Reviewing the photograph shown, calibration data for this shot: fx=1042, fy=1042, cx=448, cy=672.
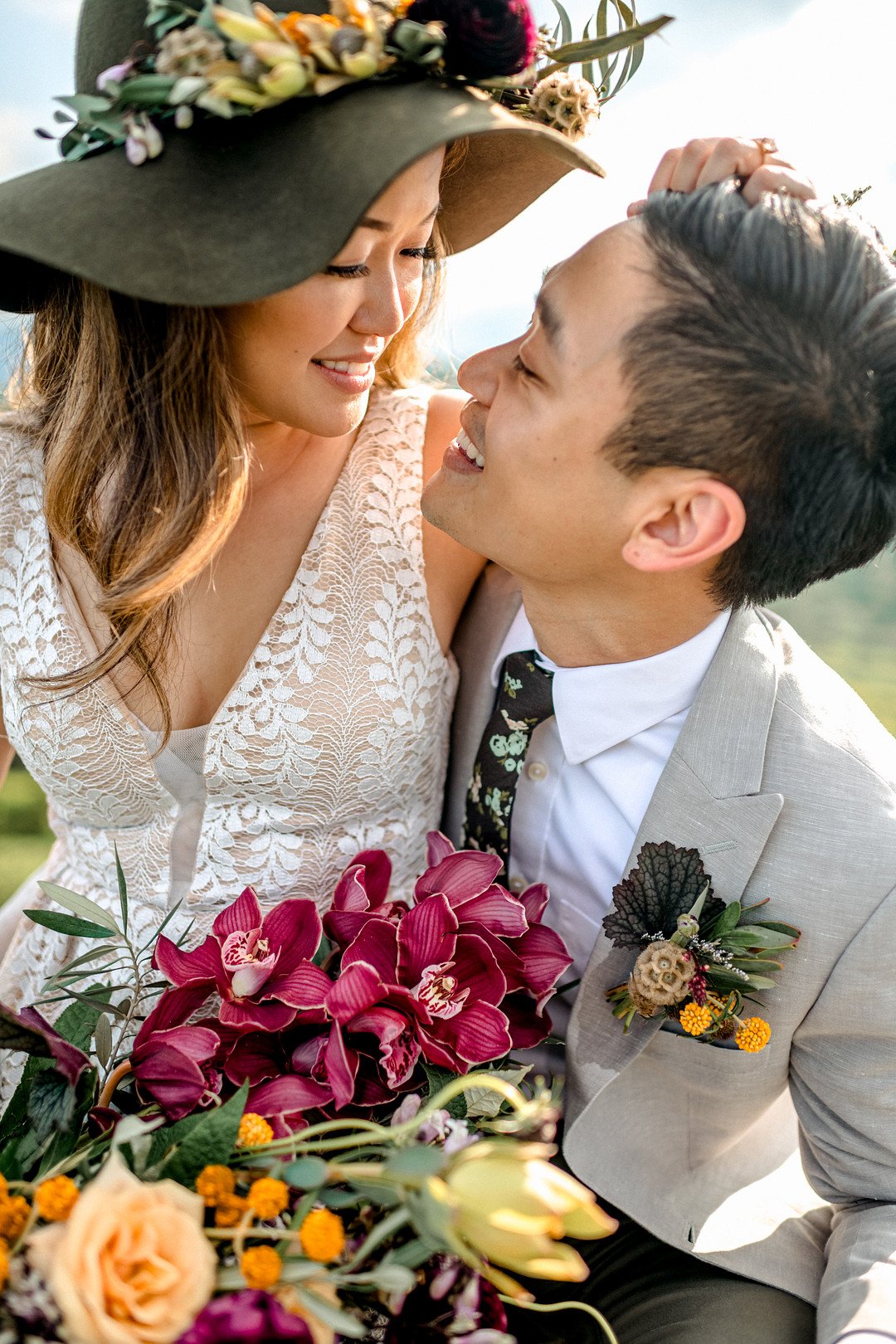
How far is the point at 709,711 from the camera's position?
1.67 metres

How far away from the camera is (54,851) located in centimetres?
208

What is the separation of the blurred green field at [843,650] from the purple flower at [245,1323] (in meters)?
3.01

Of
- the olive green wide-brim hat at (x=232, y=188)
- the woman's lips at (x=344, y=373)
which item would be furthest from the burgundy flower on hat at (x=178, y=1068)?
the woman's lips at (x=344, y=373)

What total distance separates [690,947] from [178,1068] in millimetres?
732

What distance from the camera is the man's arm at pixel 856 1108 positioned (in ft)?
4.97

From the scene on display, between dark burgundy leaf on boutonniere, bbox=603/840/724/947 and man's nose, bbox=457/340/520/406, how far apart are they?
0.78 meters

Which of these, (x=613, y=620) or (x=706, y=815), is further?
(x=613, y=620)

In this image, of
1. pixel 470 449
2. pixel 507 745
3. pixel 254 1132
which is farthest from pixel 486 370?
pixel 254 1132

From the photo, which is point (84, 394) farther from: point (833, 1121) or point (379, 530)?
point (833, 1121)

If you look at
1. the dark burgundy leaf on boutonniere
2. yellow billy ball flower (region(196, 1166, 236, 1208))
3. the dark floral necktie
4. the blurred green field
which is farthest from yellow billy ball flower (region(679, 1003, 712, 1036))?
the blurred green field

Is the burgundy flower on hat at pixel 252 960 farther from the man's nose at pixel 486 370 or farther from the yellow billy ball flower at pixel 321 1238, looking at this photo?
the man's nose at pixel 486 370

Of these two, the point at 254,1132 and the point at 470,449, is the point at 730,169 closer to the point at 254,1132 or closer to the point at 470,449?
the point at 470,449

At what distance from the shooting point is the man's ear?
Answer: 1.59 metres

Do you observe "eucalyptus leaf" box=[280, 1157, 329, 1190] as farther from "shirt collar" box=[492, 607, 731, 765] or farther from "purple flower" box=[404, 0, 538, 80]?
"purple flower" box=[404, 0, 538, 80]
